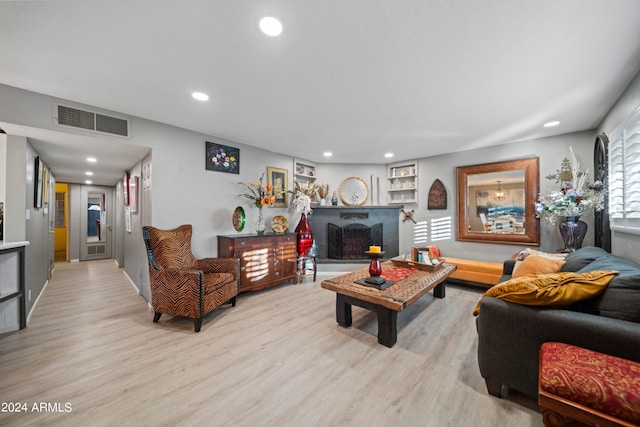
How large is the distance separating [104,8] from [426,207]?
493 centimetres

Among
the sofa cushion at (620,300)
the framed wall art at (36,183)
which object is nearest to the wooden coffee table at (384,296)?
the sofa cushion at (620,300)

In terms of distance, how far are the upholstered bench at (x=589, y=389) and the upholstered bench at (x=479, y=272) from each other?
8.73 feet

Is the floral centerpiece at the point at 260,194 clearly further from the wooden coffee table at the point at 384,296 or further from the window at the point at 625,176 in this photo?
the window at the point at 625,176

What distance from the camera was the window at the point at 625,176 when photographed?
1923mm

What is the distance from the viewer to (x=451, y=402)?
1521 mm

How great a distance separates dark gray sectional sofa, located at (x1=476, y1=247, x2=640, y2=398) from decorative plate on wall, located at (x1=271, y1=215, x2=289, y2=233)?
325 centimetres

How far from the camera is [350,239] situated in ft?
16.6

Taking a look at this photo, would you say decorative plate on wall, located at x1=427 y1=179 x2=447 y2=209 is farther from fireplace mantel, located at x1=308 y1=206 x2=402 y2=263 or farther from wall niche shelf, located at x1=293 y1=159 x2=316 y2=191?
wall niche shelf, located at x1=293 y1=159 x2=316 y2=191

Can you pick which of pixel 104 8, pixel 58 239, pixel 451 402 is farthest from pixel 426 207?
pixel 58 239

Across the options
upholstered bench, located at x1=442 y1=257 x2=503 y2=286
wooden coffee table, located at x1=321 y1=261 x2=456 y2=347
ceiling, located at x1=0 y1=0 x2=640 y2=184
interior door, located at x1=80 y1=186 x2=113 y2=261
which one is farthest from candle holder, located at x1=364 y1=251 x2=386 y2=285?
interior door, located at x1=80 y1=186 x2=113 y2=261

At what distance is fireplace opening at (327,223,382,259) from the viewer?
504 centimetres

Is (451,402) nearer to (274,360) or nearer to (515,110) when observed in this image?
(274,360)

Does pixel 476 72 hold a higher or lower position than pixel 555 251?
higher

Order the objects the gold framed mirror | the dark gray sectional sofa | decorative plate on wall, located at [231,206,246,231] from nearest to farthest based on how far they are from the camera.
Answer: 1. the dark gray sectional sofa
2. the gold framed mirror
3. decorative plate on wall, located at [231,206,246,231]
